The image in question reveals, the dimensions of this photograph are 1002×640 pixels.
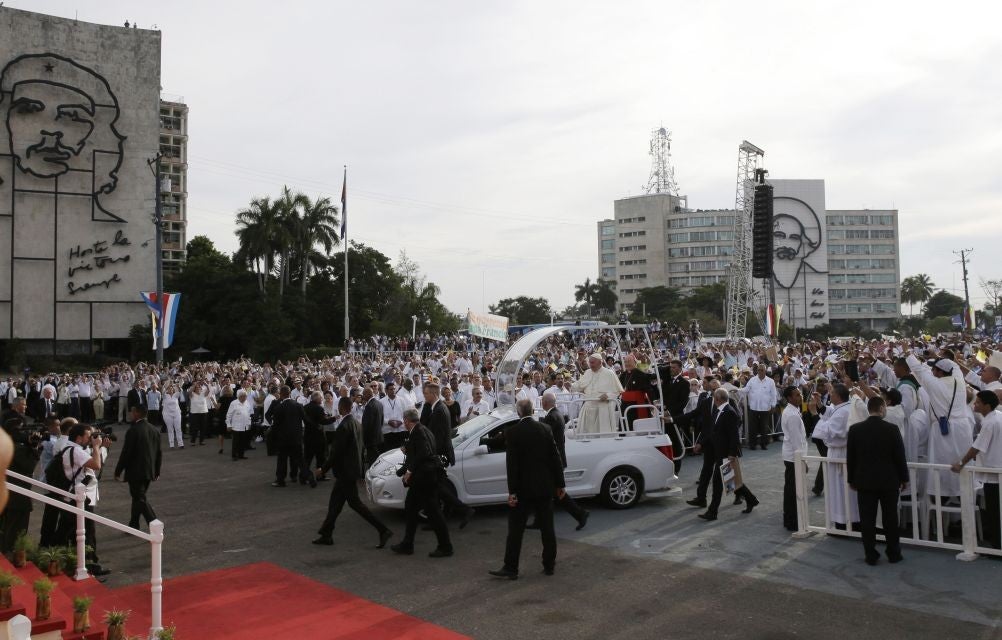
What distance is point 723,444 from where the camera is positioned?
407 inches

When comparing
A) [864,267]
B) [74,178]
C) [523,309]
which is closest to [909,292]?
[864,267]

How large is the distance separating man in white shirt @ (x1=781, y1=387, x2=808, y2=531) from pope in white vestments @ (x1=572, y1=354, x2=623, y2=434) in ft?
9.39

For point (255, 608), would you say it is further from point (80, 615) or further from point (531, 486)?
point (531, 486)

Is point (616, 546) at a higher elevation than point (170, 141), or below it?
below

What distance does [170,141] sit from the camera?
101 metres

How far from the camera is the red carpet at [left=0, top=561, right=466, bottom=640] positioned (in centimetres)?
654

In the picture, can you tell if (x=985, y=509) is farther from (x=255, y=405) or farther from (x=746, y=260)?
(x=746, y=260)

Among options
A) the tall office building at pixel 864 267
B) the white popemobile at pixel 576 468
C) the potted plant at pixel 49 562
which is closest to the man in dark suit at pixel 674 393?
the white popemobile at pixel 576 468

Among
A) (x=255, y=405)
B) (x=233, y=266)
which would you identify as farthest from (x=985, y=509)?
(x=233, y=266)

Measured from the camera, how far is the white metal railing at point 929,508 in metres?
8.00

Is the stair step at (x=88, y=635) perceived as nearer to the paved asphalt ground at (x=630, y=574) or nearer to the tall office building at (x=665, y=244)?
the paved asphalt ground at (x=630, y=574)

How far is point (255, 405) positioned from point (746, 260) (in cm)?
4501

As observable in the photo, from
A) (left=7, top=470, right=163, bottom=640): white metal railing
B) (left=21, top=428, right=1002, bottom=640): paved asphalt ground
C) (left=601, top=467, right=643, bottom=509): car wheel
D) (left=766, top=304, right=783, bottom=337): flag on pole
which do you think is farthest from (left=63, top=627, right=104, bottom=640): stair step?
(left=766, top=304, right=783, bottom=337): flag on pole

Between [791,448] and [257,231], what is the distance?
2122 inches
